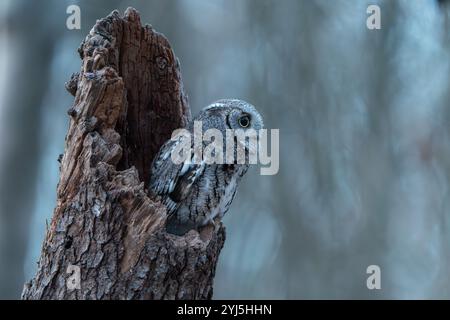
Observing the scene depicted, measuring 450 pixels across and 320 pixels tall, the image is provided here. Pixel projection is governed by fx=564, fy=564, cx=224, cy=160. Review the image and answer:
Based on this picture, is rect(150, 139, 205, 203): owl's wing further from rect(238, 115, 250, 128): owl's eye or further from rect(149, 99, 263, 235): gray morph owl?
rect(238, 115, 250, 128): owl's eye

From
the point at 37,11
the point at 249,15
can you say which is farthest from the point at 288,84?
the point at 37,11

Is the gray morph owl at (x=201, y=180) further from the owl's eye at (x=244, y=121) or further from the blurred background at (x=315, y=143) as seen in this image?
the blurred background at (x=315, y=143)

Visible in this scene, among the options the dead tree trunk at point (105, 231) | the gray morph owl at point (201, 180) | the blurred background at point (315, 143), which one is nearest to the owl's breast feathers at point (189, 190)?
the gray morph owl at point (201, 180)

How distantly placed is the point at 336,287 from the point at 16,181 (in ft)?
8.68

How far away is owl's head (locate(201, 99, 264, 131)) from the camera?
2.56 meters

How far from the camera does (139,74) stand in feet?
8.97

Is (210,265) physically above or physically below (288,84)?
below

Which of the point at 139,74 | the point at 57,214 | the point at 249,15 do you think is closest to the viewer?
the point at 57,214

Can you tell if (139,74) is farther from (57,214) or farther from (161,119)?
(57,214)

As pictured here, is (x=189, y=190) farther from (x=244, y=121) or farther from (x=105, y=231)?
(x=105, y=231)

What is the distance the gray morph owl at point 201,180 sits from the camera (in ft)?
8.10

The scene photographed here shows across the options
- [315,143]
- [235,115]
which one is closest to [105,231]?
[235,115]

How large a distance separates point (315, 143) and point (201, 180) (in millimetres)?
2111

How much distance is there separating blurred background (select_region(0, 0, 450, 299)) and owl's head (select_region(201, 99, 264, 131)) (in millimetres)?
1852
